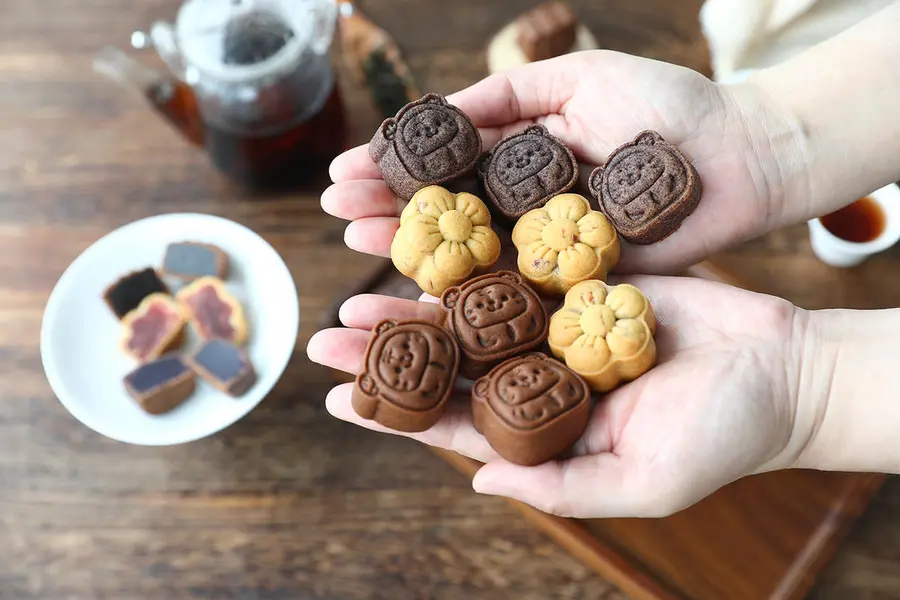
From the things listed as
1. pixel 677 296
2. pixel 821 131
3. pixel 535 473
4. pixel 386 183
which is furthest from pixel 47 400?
pixel 821 131

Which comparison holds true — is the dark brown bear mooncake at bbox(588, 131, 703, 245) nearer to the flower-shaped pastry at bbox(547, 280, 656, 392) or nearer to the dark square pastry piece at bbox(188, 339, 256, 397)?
the flower-shaped pastry at bbox(547, 280, 656, 392)

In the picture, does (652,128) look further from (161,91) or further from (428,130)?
(161,91)

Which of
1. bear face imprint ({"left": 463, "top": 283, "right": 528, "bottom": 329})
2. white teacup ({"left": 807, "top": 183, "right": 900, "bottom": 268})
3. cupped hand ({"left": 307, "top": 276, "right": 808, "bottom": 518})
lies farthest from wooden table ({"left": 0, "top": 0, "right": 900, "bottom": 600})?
bear face imprint ({"left": 463, "top": 283, "right": 528, "bottom": 329})

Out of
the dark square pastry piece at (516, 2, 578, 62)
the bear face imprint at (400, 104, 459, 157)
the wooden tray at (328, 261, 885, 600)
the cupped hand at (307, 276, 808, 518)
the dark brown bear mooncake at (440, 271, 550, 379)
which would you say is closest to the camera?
the cupped hand at (307, 276, 808, 518)

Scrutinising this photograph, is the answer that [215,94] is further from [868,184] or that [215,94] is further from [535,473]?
[868,184]

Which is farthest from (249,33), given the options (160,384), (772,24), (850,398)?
(850,398)

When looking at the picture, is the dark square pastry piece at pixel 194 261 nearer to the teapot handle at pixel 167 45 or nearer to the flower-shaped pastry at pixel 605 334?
the teapot handle at pixel 167 45

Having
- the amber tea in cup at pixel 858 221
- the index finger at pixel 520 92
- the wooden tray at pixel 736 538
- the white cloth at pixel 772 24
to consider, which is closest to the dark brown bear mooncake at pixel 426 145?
the index finger at pixel 520 92

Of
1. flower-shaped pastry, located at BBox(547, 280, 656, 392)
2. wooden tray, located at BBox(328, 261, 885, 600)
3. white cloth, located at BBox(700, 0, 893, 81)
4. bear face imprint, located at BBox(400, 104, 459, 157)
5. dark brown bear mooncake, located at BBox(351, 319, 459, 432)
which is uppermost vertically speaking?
white cloth, located at BBox(700, 0, 893, 81)
